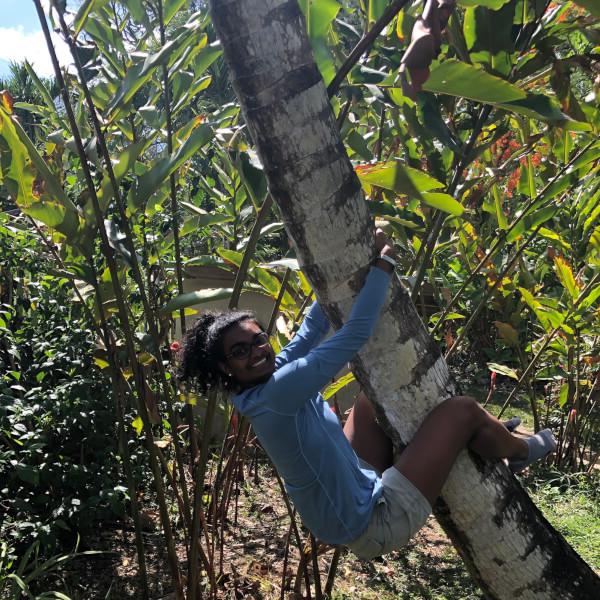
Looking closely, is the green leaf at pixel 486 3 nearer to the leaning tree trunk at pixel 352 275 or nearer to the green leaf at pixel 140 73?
the leaning tree trunk at pixel 352 275

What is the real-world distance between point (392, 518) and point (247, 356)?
0.64 m

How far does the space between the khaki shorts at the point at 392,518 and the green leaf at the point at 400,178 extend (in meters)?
0.78

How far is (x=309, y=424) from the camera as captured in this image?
1.89m

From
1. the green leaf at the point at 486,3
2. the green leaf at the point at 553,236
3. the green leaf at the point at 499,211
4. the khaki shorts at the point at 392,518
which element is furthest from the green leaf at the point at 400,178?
the green leaf at the point at 553,236

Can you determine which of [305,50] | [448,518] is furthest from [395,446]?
[305,50]

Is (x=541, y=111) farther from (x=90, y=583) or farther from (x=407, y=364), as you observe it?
(x=90, y=583)

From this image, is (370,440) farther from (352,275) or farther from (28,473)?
(28,473)

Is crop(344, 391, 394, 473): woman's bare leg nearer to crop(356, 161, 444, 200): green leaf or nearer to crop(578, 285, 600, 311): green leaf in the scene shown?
crop(356, 161, 444, 200): green leaf

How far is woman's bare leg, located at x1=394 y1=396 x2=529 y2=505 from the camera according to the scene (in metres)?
1.60

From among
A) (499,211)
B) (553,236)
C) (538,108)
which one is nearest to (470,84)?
(538,108)

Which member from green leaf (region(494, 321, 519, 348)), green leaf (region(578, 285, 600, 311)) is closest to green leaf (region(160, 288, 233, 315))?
green leaf (region(578, 285, 600, 311))

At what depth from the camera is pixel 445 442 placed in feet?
5.26

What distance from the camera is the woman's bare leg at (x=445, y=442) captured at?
1598 mm

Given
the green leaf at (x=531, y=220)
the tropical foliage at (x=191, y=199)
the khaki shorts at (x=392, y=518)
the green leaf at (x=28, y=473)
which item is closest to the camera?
the khaki shorts at (x=392, y=518)
